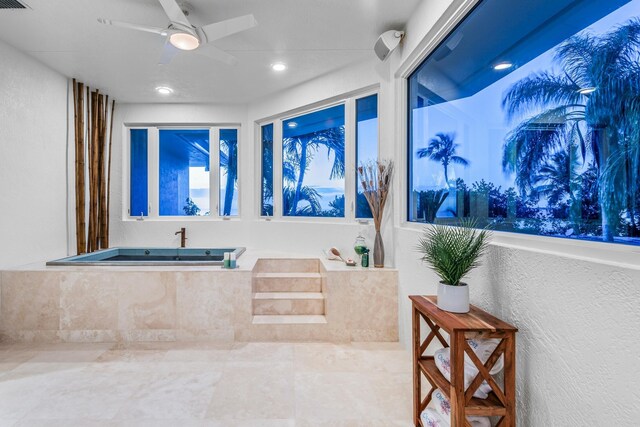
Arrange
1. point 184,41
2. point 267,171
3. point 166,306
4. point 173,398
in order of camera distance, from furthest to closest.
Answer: point 267,171
point 166,306
point 184,41
point 173,398

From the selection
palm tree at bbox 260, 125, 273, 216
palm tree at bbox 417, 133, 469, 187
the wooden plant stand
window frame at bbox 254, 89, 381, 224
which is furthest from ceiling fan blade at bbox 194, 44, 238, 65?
the wooden plant stand

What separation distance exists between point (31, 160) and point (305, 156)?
2694mm

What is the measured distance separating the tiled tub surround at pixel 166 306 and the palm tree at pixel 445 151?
1.00 meters

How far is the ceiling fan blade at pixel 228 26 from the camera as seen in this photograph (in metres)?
1.97

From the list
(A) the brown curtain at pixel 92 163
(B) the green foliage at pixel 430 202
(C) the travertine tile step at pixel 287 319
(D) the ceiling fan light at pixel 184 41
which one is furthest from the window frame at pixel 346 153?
(A) the brown curtain at pixel 92 163

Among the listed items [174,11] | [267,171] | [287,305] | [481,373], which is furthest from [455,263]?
[267,171]

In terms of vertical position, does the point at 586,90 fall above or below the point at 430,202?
above

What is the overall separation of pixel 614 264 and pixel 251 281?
235 cm

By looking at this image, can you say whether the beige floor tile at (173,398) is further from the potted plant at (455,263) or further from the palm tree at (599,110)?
the palm tree at (599,110)

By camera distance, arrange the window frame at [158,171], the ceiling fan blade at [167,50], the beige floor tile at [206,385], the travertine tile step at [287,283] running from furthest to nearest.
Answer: the window frame at [158,171], the travertine tile step at [287,283], the ceiling fan blade at [167,50], the beige floor tile at [206,385]

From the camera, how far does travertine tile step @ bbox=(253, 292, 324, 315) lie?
9.20 ft

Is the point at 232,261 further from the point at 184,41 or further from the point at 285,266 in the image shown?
the point at 184,41

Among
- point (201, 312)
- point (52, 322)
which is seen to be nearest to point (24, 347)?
point (52, 322)

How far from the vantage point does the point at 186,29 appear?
205cm
